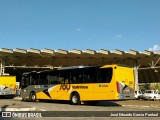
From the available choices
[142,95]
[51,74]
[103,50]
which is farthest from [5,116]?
[142,95]

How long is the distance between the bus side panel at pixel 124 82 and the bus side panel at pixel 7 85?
1753 centimetres

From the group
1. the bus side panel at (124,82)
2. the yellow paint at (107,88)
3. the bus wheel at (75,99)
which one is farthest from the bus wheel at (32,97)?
the bus side panel at (124,82)

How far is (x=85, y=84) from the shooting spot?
21531mm

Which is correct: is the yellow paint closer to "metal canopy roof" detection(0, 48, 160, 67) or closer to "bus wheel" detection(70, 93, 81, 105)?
"bus wheel" detection(70, 93, 81, 105)

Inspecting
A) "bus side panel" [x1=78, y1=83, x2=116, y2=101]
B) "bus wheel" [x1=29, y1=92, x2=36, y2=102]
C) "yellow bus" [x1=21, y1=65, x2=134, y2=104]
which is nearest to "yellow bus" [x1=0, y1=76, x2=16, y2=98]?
"bus wheel" [x1=29, y1=92, x2=36, y2=102]

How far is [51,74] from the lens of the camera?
24297 millimetres

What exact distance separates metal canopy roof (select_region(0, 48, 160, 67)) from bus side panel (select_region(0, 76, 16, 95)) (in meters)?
4.45

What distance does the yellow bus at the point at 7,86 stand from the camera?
34.0m

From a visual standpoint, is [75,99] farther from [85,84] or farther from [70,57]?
[70,57]

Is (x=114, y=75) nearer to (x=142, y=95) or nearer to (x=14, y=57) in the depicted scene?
(x=142, y=95)

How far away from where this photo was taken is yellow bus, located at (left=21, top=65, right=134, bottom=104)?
20000 mm

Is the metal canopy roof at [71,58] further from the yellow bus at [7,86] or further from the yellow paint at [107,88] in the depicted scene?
the yellow paint at [107,88]

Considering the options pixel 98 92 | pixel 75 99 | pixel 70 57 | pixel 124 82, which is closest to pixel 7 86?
pixel 70 57

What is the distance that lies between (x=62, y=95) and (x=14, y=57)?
21.1m
